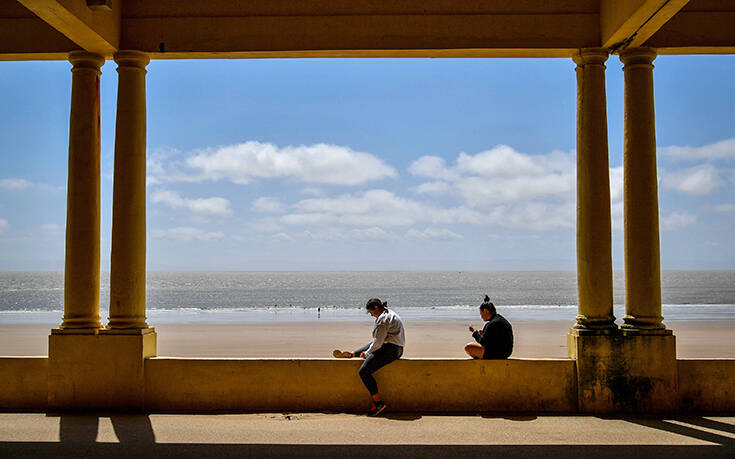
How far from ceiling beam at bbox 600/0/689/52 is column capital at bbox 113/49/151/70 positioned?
17.8 feet

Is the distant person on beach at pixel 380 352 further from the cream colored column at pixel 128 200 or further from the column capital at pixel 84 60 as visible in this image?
the column capital at pixel 84 60

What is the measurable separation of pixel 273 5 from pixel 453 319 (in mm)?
28354

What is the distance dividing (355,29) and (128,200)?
134 inches

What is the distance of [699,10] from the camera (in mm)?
8000

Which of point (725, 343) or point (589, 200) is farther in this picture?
point (725, 343)

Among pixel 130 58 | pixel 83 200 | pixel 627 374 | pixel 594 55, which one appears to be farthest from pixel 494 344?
pixel 130 58

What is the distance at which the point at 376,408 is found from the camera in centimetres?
782

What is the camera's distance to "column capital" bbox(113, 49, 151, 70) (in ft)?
26.9

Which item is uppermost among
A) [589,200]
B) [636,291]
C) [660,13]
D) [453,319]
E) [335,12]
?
[335,12]

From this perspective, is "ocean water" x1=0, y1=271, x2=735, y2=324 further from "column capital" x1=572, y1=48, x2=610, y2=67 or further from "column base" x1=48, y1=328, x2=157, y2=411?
"column capital" x1=572, y1=48, x2=610, y2=67

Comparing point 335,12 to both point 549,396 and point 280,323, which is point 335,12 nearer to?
point 549,396

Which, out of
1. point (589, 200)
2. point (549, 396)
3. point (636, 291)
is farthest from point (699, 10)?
point (549, 396)

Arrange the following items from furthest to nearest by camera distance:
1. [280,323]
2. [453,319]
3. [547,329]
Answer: [453,319]
[280,323]
[547,329]

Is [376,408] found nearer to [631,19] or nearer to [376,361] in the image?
[376,361]
